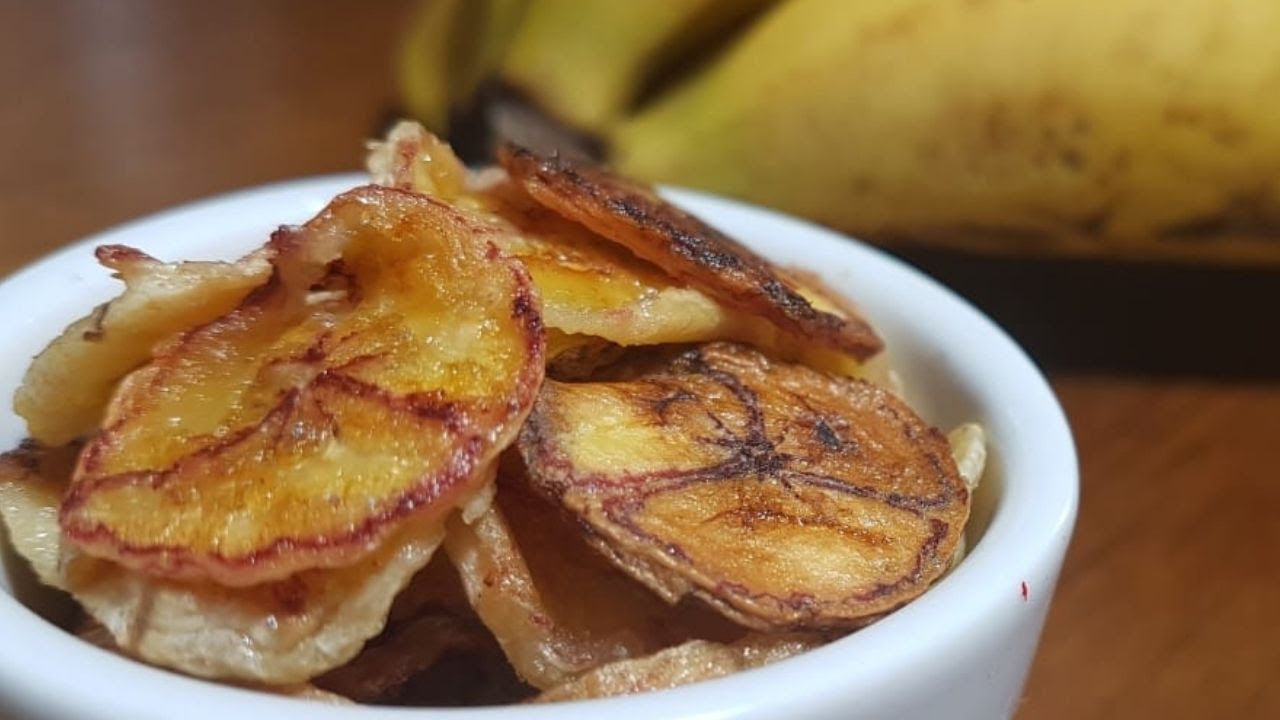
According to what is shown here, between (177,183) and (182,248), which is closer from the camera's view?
(182,248)

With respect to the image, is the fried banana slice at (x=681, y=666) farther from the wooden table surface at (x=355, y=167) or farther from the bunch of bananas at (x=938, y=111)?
the bunch of bananas at (x=938, y=111)

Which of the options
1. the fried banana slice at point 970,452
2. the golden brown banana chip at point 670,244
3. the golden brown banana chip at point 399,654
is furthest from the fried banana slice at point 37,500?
the fried banana slice at point 970,452

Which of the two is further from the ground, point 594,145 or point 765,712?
point 765,712

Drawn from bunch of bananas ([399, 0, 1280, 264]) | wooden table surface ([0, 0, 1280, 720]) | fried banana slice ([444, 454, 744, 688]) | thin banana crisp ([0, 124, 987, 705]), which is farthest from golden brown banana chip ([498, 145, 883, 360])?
bunch of bananas ([399, 0, 1280, 264])

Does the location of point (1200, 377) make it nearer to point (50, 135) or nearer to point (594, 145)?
point (594, 145)

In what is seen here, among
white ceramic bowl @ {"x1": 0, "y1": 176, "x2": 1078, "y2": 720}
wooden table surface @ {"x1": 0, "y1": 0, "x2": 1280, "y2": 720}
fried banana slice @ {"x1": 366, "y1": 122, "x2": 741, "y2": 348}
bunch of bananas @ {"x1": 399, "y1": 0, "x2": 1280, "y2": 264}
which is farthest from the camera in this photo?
bunch of bananas @ {"x1": 399, "y1": 0, "x2": 1280, "y2": 264}

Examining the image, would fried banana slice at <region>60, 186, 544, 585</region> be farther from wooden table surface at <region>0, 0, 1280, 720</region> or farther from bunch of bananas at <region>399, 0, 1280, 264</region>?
bunch of bananas at <region>399, 0, 1280, 264</region>

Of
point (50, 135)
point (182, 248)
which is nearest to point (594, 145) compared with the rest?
point (182, 248)
